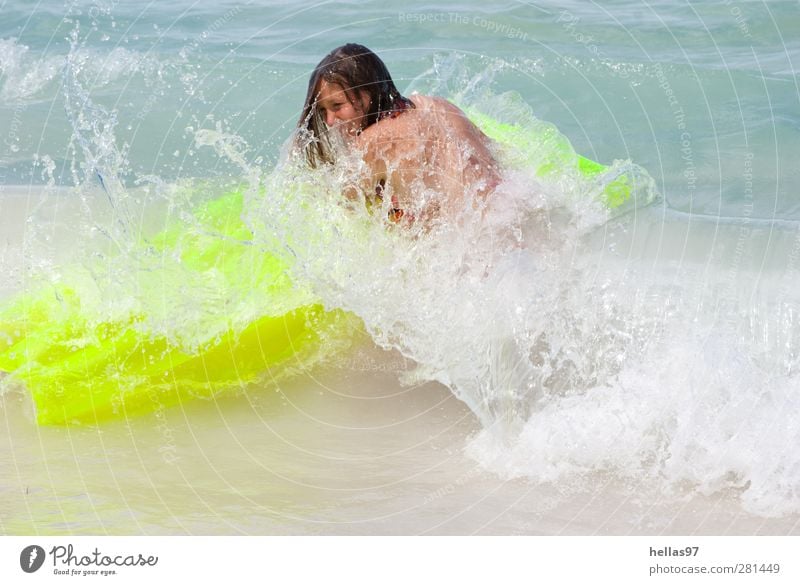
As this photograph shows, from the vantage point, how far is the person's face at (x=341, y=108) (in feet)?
10.7

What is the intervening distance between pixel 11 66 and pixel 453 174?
17.2 feet

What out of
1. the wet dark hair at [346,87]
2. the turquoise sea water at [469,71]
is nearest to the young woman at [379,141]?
the wet dark hair at [346,87]

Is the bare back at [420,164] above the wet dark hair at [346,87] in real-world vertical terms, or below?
below

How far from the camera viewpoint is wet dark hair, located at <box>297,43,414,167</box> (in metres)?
3.25

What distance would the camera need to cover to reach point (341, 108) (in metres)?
3.27

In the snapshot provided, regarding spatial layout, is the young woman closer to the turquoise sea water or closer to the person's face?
the person's face

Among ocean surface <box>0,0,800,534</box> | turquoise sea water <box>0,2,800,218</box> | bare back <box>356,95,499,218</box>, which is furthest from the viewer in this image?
turquoise sea water <box>0,2,800,218</box>

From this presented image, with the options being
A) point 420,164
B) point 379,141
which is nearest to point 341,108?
point 379,141

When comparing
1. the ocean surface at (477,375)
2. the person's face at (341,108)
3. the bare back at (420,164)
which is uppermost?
the person's face at (341,108)

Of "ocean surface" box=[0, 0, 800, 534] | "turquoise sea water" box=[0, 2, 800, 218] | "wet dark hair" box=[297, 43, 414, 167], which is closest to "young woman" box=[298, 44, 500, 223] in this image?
"wet dark hair" box=[297, 43, 414, 167]

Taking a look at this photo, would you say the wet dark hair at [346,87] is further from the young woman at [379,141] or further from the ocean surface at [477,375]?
the ocean surface at [477,375]

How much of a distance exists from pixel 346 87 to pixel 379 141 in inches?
9.1

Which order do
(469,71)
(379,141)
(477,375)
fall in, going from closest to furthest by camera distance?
(477,375) < (379,141) < (469,71)

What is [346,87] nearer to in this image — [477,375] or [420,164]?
[420,164]
